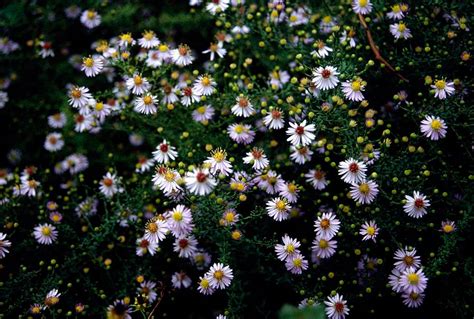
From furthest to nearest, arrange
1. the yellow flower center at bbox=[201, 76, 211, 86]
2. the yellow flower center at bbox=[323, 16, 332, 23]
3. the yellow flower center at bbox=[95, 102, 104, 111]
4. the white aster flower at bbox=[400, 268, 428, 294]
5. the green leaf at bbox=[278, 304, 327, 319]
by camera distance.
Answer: the yellow flower center at bbox=[323, 16, 332, 23] → the yellow flower center at bbox=[95, 102, 104, 111] → the yellow flower center at bbox=[201, 76, 211, 86] → the white aster flower at bbox=[400, 268, 428, 294] → the green leaf at bbox=[278, 304, 327, 319]

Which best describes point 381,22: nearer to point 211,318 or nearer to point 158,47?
point 158,47

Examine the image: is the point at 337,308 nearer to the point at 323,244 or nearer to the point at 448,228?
the point at 323,244

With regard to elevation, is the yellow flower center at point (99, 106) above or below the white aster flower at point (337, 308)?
above

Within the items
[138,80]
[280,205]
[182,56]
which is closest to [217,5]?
[182,56]

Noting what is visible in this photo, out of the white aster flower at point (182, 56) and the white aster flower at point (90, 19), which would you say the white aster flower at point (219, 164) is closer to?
the white aster flower at point (182, 56)

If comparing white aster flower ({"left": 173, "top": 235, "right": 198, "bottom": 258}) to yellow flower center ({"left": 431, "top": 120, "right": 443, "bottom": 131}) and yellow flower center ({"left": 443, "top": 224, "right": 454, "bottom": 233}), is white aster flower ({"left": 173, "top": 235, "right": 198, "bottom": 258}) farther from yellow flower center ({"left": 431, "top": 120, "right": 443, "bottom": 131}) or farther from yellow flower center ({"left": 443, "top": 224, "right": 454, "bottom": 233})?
yellow flower center ({"left": 431, "top": 120, "right": 443, "bottom": 131})

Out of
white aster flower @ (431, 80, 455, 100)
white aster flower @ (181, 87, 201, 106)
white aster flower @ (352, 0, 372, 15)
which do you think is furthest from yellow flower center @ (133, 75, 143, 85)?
white aster flower @ (431, 80, 455, 100)

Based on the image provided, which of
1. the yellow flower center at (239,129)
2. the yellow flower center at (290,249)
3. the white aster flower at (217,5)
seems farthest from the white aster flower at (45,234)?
the white aster flower at (217,5)

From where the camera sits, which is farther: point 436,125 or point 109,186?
point 109,186

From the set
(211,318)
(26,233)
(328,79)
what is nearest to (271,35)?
(328,79)
